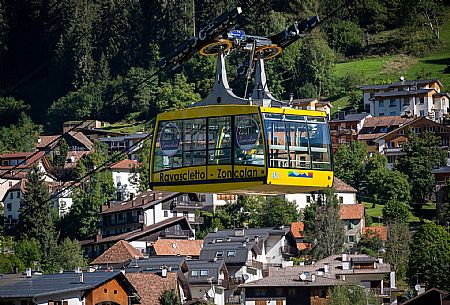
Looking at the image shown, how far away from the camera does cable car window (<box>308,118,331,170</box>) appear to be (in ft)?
121

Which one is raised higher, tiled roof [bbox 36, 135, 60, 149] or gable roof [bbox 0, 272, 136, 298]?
tiled roof [bbox 36, 135, 60, 149]

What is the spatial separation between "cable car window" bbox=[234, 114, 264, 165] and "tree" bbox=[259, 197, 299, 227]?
66.2 m

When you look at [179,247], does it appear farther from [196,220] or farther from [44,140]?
[44,140]

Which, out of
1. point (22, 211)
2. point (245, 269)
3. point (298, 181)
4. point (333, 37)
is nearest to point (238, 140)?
point (298, 181)

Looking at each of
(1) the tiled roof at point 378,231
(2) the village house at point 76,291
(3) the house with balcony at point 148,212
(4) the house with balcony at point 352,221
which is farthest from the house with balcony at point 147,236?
(2) the village house at point 76,291

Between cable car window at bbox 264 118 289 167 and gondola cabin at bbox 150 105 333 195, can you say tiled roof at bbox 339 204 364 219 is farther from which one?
cable car window at bbox 264 118 289 167

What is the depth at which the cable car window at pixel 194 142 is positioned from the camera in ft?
123

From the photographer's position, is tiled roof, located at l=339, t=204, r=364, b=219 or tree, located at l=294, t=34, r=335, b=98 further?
tree, located at l=294, t=34, r=335, b=98

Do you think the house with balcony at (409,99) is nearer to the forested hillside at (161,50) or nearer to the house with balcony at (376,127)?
the house with balcony at (376,127)

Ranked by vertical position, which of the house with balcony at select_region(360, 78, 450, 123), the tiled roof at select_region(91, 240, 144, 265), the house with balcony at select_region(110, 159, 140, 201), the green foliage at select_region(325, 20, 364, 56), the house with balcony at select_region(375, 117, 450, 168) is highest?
the green foliage at select_region(325, 20, 364, 56)

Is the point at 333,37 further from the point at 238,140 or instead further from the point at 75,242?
the point at 238,140

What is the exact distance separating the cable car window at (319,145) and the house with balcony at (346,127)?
85037 mm

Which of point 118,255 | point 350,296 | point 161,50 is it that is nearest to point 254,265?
point 118,255

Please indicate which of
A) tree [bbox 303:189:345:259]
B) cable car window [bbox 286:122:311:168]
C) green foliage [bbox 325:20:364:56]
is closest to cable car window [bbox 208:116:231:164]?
cable car window [bbox 286:122:311:168]
